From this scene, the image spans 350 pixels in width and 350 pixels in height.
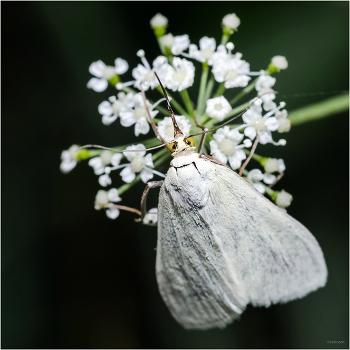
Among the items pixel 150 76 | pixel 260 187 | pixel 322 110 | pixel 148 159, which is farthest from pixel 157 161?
pixel 322 110

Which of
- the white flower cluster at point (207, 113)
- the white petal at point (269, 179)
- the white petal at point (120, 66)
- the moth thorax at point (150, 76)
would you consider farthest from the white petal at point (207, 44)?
the white petal at point (269, 179)

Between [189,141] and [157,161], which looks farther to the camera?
[157,161]

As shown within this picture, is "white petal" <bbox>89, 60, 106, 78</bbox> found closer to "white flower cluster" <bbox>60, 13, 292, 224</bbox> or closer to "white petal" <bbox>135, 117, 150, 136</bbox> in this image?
"white flower cluster" <bbox>60, 13, 292, 224</bbox>

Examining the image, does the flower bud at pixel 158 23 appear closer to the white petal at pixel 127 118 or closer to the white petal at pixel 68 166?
the white petal at pixel 127 118

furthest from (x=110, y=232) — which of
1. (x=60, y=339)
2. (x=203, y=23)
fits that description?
(x=203, y=23)

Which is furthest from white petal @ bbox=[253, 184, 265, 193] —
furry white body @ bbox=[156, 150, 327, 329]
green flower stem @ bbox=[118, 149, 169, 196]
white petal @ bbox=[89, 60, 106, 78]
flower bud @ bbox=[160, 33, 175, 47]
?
white petal @ bbox=[89, 60, 106, 78]

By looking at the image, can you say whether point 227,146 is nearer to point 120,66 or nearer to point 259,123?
point 259,123

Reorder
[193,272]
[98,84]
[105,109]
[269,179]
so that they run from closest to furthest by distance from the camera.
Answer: [193,272] < [269,179] < [105,109] < [98,84]
